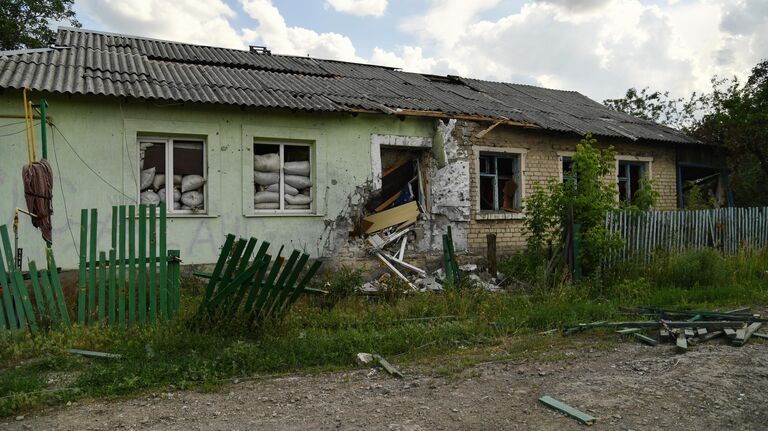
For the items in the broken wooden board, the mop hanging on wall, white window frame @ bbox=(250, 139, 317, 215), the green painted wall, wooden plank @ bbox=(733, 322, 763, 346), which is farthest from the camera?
the broken wooden board

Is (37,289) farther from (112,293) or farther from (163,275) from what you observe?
(163,275)

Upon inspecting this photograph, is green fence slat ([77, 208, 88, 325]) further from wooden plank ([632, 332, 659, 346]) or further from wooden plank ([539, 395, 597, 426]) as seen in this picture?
wooden plank ([632, 332, 659, 346])

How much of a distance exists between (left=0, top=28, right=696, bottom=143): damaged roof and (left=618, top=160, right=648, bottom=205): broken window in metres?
0.74

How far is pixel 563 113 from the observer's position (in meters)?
13.7

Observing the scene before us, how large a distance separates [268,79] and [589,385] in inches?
321

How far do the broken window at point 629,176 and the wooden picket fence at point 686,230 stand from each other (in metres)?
2.58

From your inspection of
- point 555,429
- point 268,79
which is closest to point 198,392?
point 555,429

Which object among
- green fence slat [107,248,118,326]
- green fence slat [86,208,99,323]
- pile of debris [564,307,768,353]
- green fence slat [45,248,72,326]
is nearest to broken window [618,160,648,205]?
pile of debris [564,307,768,353]

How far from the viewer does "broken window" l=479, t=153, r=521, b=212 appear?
11398 mm

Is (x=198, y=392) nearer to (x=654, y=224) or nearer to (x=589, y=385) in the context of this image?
(x=589, y=385)

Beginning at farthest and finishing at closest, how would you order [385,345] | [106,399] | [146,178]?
[146,178] < [385,345] < [106,399]

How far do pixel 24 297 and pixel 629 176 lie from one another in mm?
12301

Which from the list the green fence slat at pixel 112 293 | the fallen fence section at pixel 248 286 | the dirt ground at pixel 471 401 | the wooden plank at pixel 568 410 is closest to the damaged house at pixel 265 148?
the green fence slat at pixel 112 293

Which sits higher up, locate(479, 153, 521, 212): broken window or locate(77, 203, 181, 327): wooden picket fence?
locate(479, 153, 521, 212): broken window
